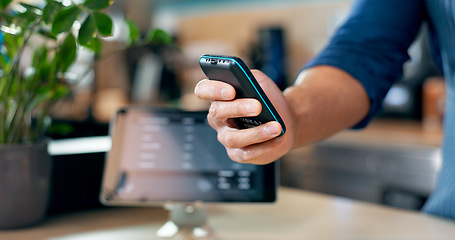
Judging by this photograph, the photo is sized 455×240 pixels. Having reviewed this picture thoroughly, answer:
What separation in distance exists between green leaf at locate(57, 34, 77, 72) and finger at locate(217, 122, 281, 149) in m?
0.28

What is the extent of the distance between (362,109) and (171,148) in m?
0.34

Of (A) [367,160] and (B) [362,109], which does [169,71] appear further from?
(B) [362,109]

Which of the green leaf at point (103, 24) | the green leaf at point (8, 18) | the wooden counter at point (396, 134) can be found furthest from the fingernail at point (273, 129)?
the wooden counter at point (396, 134)

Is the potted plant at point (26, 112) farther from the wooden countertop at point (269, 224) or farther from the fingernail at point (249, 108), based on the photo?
the fingernail at point (249, 108)

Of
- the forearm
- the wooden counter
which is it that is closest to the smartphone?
the forearm

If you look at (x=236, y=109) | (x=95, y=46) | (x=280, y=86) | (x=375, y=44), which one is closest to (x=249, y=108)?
(x=236, y=109)

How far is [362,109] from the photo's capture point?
2.90 feet

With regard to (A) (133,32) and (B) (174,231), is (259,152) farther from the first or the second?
(A) (133,32)

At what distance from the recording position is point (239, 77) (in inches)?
21.6

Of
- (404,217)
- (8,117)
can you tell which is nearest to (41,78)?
(8,117)

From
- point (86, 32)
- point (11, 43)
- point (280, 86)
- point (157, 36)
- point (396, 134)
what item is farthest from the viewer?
point (280, 86)

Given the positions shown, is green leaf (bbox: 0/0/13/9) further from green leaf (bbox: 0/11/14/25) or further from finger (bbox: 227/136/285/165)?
finger (bbox: 227/136/285/165)

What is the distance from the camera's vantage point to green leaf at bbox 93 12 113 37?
0.66 metres

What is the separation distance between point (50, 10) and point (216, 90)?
0.83 ft
